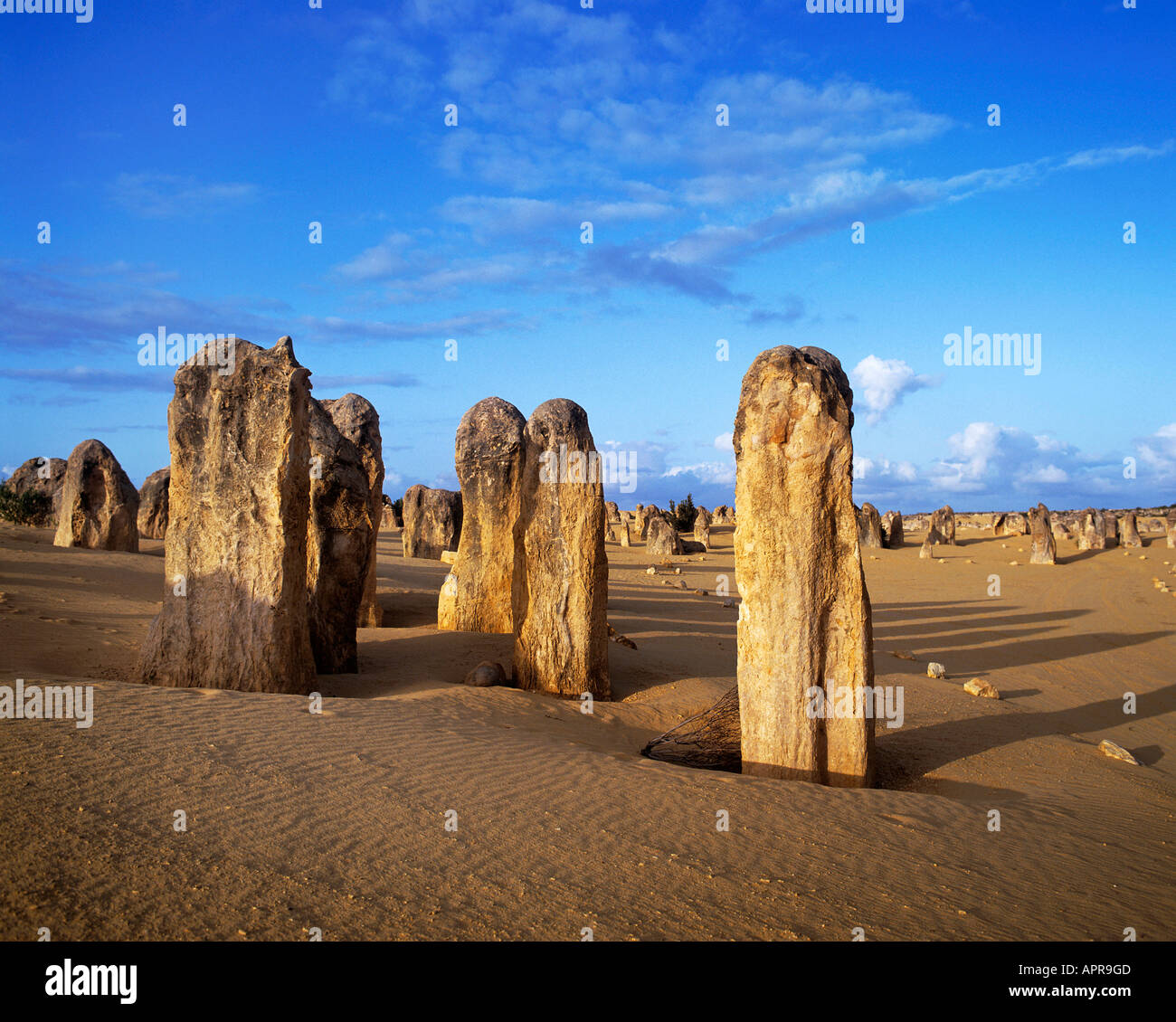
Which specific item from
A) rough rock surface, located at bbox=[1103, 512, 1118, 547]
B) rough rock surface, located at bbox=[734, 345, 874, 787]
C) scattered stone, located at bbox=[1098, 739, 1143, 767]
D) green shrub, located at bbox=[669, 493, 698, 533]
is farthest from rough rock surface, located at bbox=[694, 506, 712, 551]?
rough rock surface, located at bbox=[734, 345, 874, 787]

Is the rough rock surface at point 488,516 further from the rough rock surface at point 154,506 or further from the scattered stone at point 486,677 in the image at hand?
the rough rock surface at point 154,506

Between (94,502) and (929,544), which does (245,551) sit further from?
(929,544)

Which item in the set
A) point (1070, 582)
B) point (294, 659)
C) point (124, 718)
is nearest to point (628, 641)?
point (294, 659)

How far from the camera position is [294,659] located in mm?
7832

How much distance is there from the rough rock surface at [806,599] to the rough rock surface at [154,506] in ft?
70.7

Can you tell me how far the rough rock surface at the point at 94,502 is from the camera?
17.2 metres

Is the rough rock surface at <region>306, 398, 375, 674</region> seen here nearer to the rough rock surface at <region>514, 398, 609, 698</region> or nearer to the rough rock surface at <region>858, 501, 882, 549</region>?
the rough rock surface at <region>514, 398, 609, 698</region>

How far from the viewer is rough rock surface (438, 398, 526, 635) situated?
→ 39.4 feet

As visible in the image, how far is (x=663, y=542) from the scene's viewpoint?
33.3 m

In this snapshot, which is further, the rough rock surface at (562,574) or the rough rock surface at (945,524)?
the rough rock surface at (945,524)

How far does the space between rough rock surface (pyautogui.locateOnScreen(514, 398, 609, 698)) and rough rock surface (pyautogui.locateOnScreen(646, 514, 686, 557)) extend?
23344 millimetres

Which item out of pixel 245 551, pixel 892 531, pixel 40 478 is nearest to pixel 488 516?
pixel 245 551

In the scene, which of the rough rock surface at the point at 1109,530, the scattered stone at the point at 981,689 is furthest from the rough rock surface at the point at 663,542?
the scattered stone at the point at 981,689
